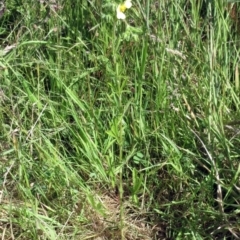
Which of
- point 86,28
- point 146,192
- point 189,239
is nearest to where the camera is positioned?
point 189,239

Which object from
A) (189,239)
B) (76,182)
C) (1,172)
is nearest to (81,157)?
(76,182)

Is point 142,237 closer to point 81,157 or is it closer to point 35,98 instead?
point 81,157

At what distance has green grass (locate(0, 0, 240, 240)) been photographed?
85.5 inches

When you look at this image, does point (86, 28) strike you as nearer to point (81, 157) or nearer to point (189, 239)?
point (81, 157)

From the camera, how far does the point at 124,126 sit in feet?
7.63

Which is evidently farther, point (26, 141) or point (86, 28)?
point (86, 28)

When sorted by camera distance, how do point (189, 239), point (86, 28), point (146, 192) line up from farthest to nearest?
point (86, 28) < point (146, 192) < point (189, 239)

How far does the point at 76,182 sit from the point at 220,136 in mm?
525

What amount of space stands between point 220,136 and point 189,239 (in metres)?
0.37

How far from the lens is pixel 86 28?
2.67m

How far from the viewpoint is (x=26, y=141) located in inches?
88.6

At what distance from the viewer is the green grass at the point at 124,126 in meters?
2.17

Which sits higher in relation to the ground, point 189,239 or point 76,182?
point 76,182

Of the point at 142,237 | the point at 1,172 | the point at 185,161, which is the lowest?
the point at 142,237
